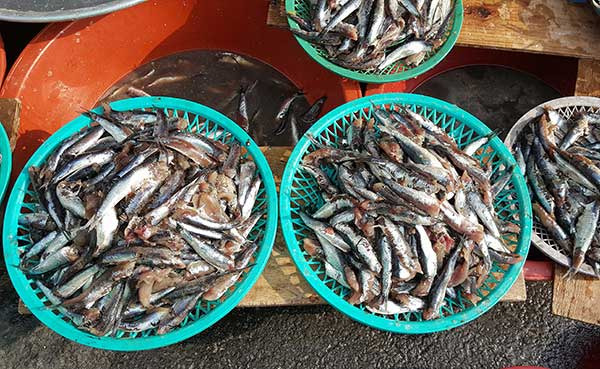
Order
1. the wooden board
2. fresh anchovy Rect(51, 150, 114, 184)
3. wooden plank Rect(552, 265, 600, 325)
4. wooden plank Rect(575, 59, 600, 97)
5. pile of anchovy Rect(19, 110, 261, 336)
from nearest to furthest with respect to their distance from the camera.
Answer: pile of anchovy Rect(19, 110, 261, 336) < fresh anchovy Rect(51, 150, 114, 184) < wooden plank Rect(552, 265, 600, 325) < the wooden board < wooden plank Rect(575, 59, 600, 97)

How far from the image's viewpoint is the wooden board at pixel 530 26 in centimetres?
428

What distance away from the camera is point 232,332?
3.87 m

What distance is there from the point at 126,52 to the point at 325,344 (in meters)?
3.45

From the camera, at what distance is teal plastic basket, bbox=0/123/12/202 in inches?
127

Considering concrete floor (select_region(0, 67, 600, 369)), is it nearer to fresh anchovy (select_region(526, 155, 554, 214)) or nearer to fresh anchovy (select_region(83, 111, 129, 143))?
fresh anchovy (select_region(526, 155, 554, 214))

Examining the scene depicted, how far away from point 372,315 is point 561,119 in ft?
8.11

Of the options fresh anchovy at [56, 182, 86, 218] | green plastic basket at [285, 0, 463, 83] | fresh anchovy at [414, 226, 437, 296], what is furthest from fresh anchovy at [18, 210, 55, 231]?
fresh anchovy at [414, 226, 437, 296]

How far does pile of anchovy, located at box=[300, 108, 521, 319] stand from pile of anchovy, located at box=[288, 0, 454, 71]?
0.84 m

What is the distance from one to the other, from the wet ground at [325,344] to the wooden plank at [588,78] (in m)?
1.92

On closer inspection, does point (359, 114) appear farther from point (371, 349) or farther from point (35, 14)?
point (35, 14)

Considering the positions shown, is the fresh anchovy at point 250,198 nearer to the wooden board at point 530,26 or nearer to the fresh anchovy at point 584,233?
the wooden board at point 530,26

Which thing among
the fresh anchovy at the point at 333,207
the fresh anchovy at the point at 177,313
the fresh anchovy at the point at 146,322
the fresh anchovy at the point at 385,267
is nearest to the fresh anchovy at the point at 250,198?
the fresh anchovy at the point at 333,207

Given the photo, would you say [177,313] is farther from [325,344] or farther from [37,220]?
[325,344]

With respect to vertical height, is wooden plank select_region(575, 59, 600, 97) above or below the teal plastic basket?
A: below
